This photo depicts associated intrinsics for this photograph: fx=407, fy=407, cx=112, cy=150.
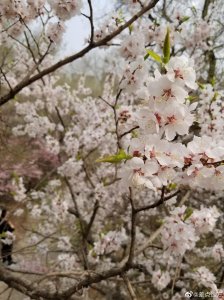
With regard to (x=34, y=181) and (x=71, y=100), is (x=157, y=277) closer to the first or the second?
(x=71, y=100)

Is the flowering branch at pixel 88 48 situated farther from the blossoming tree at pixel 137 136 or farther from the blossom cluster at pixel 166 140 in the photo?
the blossom cluster at pixel 166 140

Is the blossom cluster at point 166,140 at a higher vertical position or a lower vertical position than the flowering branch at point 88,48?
lower

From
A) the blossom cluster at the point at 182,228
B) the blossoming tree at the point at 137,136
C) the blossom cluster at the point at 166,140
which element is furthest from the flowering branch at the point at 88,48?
the blossom cluster at the point at 182,228

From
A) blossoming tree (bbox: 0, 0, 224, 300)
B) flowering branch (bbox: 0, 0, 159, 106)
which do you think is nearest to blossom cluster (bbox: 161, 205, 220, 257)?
blossoming tree (bbox: 0, 0, 224, 300)

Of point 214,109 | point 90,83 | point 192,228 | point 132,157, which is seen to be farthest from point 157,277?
point 90,83

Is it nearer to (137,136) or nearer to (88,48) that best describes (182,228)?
(137,136)

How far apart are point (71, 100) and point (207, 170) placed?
6058 millimetres

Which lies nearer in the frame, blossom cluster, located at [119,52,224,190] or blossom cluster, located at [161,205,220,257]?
blossom cluster, located at [119,52,224,190]

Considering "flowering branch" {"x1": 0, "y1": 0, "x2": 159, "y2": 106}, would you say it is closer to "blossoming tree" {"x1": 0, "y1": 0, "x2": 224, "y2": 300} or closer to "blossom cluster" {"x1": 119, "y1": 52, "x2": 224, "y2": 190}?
"blossoming tree" {"x1": 0, "y1": 0, "x2": 224, "y2": 300}

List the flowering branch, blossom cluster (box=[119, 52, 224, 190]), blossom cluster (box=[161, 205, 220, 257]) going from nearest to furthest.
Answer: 1. blossom cluster (box=[119, 52, 224, 190])
2. the flowering branch
3. blossom cluster (box=[161, 205, 220, 257])

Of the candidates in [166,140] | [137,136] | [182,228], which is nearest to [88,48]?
[137,136]

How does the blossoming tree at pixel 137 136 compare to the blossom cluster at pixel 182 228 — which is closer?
the blossoming tree at pixel 137 136

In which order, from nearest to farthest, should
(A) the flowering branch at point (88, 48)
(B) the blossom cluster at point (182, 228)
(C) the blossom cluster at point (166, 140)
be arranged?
(C) the blossom cluster at point (166, 140), (A) the flowering branch at point (88, 48), (B) the blossom cluster at point (182, 228)

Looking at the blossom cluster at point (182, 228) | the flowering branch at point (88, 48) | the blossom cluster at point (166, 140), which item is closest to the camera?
the blossom cluster at point (166, 140)
